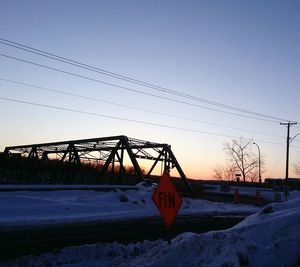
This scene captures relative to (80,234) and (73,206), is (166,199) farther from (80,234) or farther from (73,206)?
(73,206)

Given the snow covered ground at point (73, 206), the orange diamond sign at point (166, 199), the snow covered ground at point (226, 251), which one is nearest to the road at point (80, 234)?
the snow covered ground at point (226, 251)

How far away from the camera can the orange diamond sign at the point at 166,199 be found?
1050 centimetres

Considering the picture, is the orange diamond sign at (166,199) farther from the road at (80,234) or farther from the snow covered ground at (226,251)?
the road at (80,234)

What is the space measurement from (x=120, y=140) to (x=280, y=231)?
26.4m

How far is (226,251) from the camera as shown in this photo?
7555 millimetres

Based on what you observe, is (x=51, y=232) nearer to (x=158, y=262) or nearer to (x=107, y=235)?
(x=107, y=235)

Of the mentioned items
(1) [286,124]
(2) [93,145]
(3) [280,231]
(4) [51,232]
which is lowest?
(4) [51,232]

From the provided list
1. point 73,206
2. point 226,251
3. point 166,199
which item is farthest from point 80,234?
point 73,206

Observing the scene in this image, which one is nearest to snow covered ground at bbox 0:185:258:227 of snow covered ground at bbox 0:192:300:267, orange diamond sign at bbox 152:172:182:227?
snow covered ground at bbox 0:192:300:267

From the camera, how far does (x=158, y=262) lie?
8234mm

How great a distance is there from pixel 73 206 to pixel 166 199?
1269 centimetres

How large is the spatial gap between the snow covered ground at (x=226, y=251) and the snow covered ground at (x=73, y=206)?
7.31 metres

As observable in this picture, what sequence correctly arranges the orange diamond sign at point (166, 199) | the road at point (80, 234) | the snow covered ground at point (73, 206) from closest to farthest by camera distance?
the orange diamond sign at point (166, 199), the road at point (80, 234), the snow covered ground at point (73, 206)

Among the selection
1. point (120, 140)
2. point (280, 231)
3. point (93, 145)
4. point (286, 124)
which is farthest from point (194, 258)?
point (286, 124)
